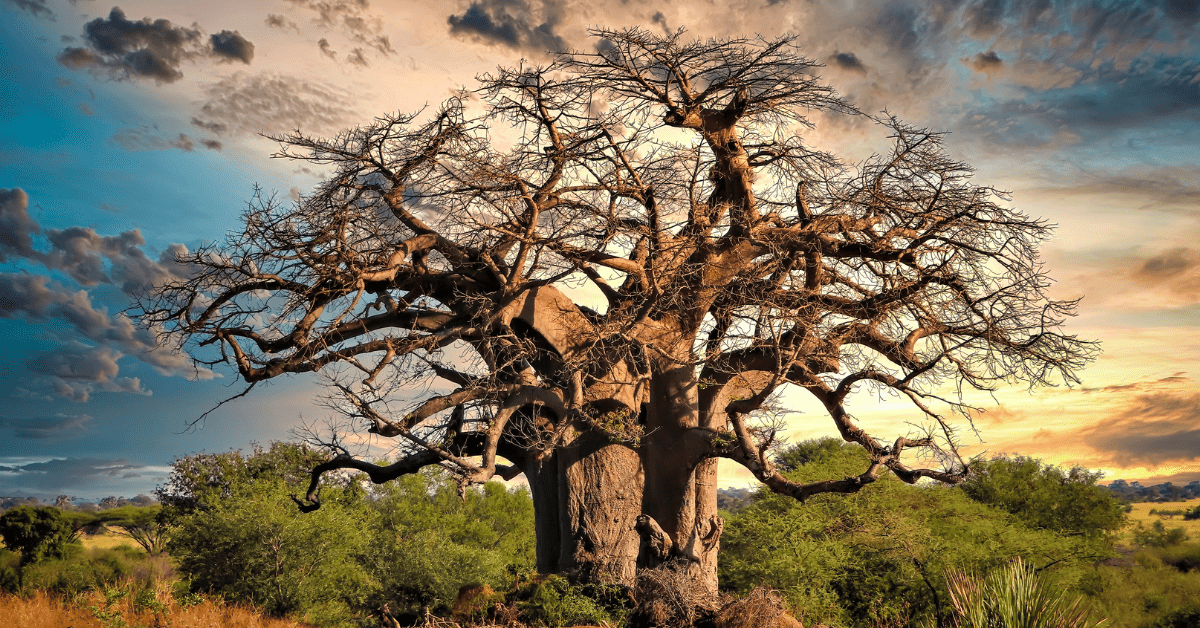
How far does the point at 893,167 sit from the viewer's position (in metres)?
12.9

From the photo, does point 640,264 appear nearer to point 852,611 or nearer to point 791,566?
point 791,566

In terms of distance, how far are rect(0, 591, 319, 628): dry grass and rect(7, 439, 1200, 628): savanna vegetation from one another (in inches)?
2.1

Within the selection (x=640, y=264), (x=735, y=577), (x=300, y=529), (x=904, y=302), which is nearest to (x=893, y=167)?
(x=904, y=302)

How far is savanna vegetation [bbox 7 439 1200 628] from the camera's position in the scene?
1077 cm

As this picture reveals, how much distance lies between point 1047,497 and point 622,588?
17.7m

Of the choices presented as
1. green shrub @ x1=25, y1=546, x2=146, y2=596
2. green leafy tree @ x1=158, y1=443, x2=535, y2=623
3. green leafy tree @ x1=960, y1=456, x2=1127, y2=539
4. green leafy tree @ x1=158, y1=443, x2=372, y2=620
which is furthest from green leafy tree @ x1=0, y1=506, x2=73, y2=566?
green leafy tree @ x1=960, y1=456, x2=1127, y2=539

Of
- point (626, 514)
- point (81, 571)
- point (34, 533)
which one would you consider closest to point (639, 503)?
point (626, 514)

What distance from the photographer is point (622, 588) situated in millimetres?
11336

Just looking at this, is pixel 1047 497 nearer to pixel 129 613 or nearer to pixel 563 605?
pixel 563 605

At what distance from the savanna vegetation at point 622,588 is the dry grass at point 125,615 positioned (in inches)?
2.1

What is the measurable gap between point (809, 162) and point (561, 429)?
19.7 feet

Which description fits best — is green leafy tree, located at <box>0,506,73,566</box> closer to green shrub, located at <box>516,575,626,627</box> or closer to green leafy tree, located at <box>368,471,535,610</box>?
green leafy tree, located at <box>368,471,535,610</box>

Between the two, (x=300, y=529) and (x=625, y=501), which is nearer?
(x=625, y=501)

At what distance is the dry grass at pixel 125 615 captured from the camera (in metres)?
10.3
